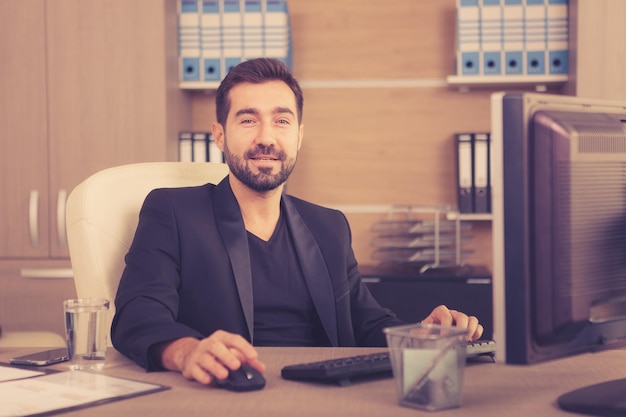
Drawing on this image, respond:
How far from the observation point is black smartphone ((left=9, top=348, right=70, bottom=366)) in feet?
4.33

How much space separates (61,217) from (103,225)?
161 centimetres

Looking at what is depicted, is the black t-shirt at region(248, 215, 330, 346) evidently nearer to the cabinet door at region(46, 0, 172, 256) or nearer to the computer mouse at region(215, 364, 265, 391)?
the computer mouse at region(215, 364, 265, 391)

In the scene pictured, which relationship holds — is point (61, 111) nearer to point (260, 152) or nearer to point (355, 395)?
point (260, 152)

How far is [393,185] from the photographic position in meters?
3.49

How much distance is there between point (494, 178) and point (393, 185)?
248cm

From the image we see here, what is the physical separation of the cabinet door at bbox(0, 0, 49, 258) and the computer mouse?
91.0 inches

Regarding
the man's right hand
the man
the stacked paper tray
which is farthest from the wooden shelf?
the man's right hand

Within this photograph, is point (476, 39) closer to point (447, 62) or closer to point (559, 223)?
point (447, 62)

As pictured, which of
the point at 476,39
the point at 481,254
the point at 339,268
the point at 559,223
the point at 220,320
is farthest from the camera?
the point at 481,254

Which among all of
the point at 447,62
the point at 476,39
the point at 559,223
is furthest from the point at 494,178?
the point at 447,62

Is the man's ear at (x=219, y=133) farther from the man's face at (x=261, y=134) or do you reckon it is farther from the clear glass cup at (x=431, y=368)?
the clear glass cup at (x=431, y=368)

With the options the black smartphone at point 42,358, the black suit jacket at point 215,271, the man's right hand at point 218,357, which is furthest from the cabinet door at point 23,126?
the man's right hand at point 218,357

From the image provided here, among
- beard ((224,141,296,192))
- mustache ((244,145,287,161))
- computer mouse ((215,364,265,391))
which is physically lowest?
computer mouse ((215,364,265,391))

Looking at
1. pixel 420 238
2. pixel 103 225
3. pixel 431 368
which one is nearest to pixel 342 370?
pixel 431 368
